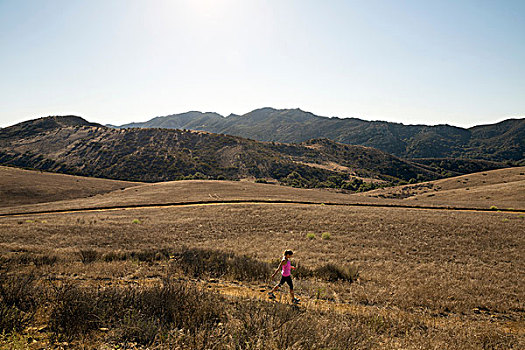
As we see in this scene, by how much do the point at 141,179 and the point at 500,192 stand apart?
87732 mm

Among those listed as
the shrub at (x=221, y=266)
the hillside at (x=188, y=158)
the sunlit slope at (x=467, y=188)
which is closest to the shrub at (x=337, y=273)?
the shrub at (x=221, y=266)

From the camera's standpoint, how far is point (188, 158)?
101 metres

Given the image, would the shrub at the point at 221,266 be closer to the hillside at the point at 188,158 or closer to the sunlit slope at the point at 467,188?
the sunlit slope at the point at 467,188

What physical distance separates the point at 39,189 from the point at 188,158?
56.5m

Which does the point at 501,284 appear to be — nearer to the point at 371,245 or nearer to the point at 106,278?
the point at 371,245

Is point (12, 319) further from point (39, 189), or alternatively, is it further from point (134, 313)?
point (39, 189)

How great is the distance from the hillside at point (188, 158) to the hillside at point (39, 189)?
31362 millimetres

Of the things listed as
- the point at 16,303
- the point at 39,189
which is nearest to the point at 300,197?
the point at 16,303

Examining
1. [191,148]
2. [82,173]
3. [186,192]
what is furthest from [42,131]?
[186,192]

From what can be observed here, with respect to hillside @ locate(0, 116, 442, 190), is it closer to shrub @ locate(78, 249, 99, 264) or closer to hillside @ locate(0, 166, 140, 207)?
hillside @ locate(0, 166, 140, 207)

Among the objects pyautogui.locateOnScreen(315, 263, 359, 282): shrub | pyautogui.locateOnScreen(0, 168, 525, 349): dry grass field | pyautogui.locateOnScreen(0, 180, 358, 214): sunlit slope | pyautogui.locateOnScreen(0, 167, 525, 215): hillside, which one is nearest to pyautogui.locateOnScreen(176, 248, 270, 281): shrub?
pyautogui.locateOnScreen(0, 168, 525, 349): dry grass field

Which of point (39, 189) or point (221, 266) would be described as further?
point (39, 189)

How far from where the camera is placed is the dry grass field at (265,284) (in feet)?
16.6

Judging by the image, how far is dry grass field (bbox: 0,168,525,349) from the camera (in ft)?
16.6
